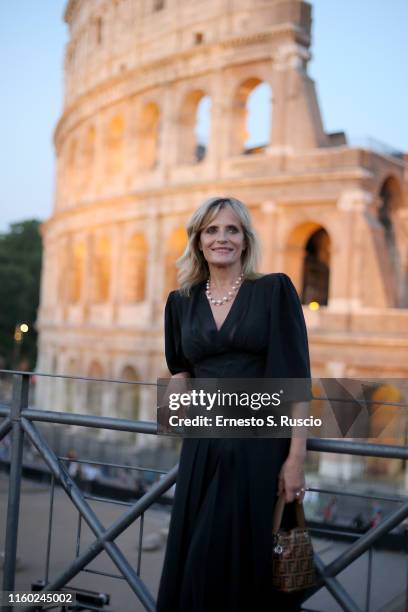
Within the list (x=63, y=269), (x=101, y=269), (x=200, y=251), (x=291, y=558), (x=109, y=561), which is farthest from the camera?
(x=63, y=269)

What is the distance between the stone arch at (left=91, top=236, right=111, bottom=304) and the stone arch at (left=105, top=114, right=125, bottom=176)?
278cm

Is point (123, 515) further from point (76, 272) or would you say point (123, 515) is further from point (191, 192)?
point (76, 272)

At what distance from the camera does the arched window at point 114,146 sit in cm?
2794

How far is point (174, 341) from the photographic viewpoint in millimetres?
3488

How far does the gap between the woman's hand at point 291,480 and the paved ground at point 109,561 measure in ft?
4.15

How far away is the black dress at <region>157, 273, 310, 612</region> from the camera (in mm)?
2963

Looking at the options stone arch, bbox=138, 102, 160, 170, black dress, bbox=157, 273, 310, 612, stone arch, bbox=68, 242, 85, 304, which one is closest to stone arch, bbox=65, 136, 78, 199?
stone arch, bbox=68, 242, 85, 304

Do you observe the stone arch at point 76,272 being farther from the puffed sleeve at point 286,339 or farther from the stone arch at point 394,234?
the puffed sleeve at point 286,339

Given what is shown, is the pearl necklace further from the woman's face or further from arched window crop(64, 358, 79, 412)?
arched window crop(64, 358, 79, 412)

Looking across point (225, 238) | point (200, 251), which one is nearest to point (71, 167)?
point (200, 251)

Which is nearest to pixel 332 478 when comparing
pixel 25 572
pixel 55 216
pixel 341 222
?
pixel 341 222

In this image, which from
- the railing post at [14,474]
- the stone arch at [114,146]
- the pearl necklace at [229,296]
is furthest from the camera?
the stone arch at [114,146]

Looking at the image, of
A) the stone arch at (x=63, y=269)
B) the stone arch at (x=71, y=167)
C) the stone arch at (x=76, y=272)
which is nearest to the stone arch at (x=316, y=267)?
the stone arch at (x=76, y=272)

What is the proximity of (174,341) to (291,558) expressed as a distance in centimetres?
113
